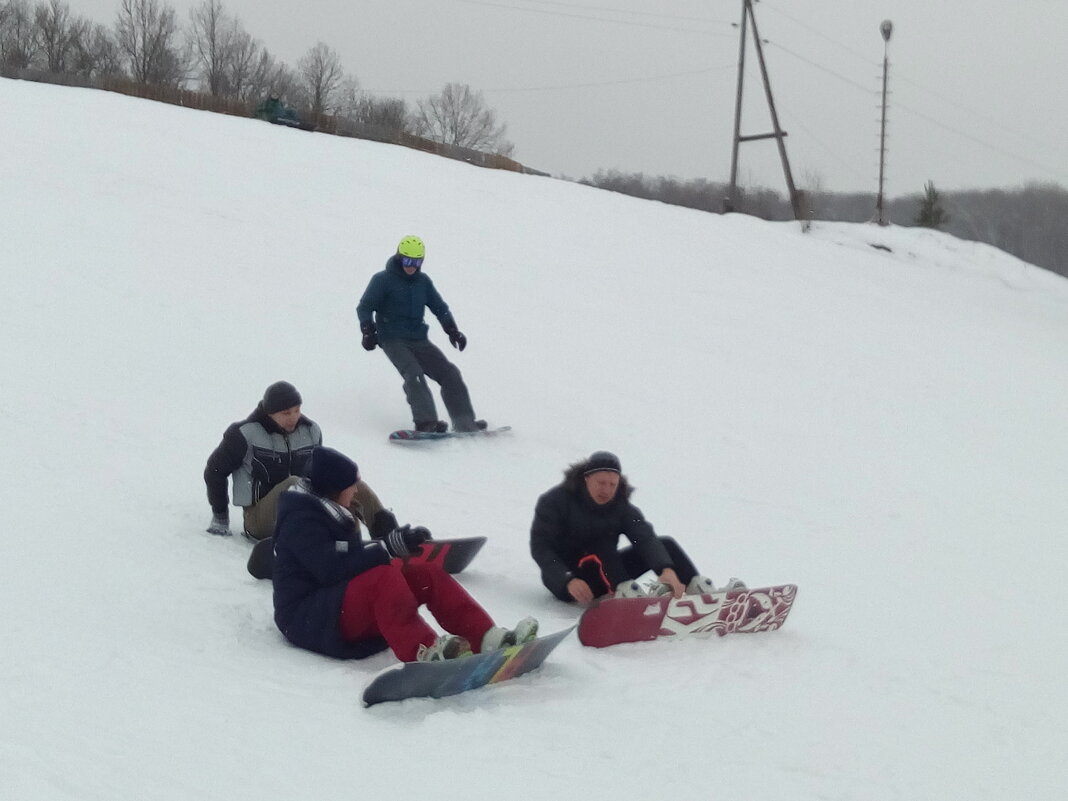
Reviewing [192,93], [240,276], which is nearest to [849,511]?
[240,276]

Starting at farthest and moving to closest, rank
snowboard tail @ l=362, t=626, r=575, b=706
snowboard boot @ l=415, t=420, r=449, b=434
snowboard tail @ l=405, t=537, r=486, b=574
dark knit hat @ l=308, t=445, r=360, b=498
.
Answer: snowboard boot @ l=415, t=420, r=449, b=434
snowboard tail @ l=405, t=537, r=486, b=574
dark knit hat @ l=308, t=445, r=360, b=498
snowboard tail @ l=362, t=626, r=575, b=706

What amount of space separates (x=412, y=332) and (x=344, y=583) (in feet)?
17.5

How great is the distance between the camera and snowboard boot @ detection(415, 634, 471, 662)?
3.81 meters

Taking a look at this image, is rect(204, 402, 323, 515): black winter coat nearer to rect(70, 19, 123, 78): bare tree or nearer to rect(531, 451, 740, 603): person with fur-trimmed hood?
rect(531, 451, 740, 603): person with fur-trimmed hood

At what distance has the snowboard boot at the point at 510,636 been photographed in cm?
403

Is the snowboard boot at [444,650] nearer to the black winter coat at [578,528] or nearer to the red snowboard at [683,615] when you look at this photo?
the red snowboard at [683,615]

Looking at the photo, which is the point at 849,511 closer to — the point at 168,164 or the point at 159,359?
the point at 159,359

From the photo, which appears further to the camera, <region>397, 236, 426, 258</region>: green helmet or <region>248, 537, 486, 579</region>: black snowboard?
<region>397, 236, 426, 258</region>: green helmet

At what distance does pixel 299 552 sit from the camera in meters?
4.21

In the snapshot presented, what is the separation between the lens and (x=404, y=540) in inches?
163

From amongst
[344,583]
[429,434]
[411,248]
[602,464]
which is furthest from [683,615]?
[411,248]

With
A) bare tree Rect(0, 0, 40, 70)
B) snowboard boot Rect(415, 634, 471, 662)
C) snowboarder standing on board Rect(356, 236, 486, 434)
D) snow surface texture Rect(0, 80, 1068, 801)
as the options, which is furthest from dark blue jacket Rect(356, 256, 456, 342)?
bare tree Rect(0, 0, 40, 70)

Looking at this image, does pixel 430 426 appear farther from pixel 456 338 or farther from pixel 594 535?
pixel 594 535

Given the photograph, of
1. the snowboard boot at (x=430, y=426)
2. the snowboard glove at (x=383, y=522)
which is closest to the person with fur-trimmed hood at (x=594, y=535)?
the snowboard glove at (x=383, y=522)
